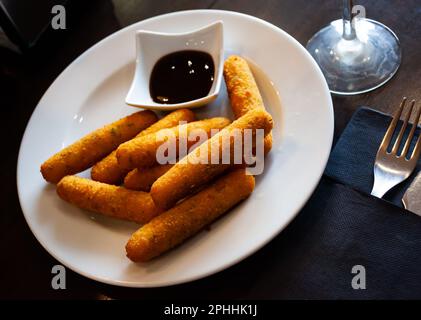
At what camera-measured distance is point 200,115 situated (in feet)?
4.52

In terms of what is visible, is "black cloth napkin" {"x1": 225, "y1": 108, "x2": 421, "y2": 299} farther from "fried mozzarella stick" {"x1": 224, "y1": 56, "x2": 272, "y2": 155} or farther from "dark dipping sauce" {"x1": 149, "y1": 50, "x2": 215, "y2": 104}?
"dark dipping sauce" {"x1": 149, "y1": 50, "x2": 215, "y2": 104}

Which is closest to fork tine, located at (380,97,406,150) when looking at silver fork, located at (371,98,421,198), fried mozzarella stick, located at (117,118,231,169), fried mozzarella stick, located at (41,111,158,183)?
silver fork, located at (371,98,421,198)

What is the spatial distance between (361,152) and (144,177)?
19.4 inches

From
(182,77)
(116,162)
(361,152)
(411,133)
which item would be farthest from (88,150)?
(411,133)

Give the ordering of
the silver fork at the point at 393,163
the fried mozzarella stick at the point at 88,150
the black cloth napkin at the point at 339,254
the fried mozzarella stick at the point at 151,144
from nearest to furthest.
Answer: the black cloth napkin at the point at 339,254, the silver fork at the point at 393,163, the fried mozzarella stick at the point at 151,144, the fried mozzarella stick at the point at 88,150

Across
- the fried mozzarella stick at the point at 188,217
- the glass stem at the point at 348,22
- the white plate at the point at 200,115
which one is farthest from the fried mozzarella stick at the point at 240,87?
the glass stem at the point at 348,22

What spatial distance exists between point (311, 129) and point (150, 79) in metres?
0.49

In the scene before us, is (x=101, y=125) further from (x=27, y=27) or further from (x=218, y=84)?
(x=27, y=27)

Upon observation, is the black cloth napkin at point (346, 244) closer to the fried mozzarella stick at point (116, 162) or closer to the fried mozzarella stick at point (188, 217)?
the fried mozzarella stick at point (188, 217)

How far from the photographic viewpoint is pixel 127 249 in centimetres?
107

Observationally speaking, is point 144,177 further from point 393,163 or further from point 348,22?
point 348,22

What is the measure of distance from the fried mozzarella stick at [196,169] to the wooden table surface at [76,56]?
7.4 inches

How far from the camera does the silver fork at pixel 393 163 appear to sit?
1073 mm

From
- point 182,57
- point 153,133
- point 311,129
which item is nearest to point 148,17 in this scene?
point 182,57
